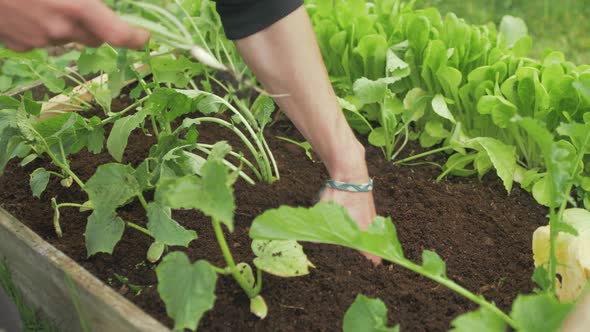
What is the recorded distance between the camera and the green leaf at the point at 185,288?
1.13 meters

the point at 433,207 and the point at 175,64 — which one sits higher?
the point at 175,64

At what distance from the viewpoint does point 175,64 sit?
6.15ft

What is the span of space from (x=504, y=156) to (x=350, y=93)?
52cm

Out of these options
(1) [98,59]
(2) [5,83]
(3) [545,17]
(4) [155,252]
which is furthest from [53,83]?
(3) [545,17]

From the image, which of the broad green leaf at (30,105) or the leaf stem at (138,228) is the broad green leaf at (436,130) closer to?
the leaf stem at (138,228)

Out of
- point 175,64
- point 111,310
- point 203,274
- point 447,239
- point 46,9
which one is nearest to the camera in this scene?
point 46,9

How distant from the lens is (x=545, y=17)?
3.23 m

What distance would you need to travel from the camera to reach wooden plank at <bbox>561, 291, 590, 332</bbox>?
86 cm

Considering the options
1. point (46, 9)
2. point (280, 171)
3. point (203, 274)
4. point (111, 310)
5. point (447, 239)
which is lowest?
point (447, 239)

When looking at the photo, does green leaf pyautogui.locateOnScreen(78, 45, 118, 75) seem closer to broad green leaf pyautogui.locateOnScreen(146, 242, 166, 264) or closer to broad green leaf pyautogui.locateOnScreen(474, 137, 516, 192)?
broad green leaf pyautogui.locateOnScreen(146, 242, 166, 264)

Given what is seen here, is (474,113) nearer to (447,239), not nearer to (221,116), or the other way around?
(447,239)

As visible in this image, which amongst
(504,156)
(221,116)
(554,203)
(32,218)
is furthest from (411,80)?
(32,218)

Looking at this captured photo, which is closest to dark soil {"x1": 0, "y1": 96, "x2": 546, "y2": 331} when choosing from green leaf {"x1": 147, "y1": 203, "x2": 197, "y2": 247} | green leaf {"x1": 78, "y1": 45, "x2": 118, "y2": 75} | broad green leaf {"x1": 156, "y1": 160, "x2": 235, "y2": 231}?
green leaf {"x1": 147, "y1": 203, "x2": 197, "y2": 247}

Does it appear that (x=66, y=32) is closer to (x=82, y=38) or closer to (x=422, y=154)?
(x=82, y=38)
